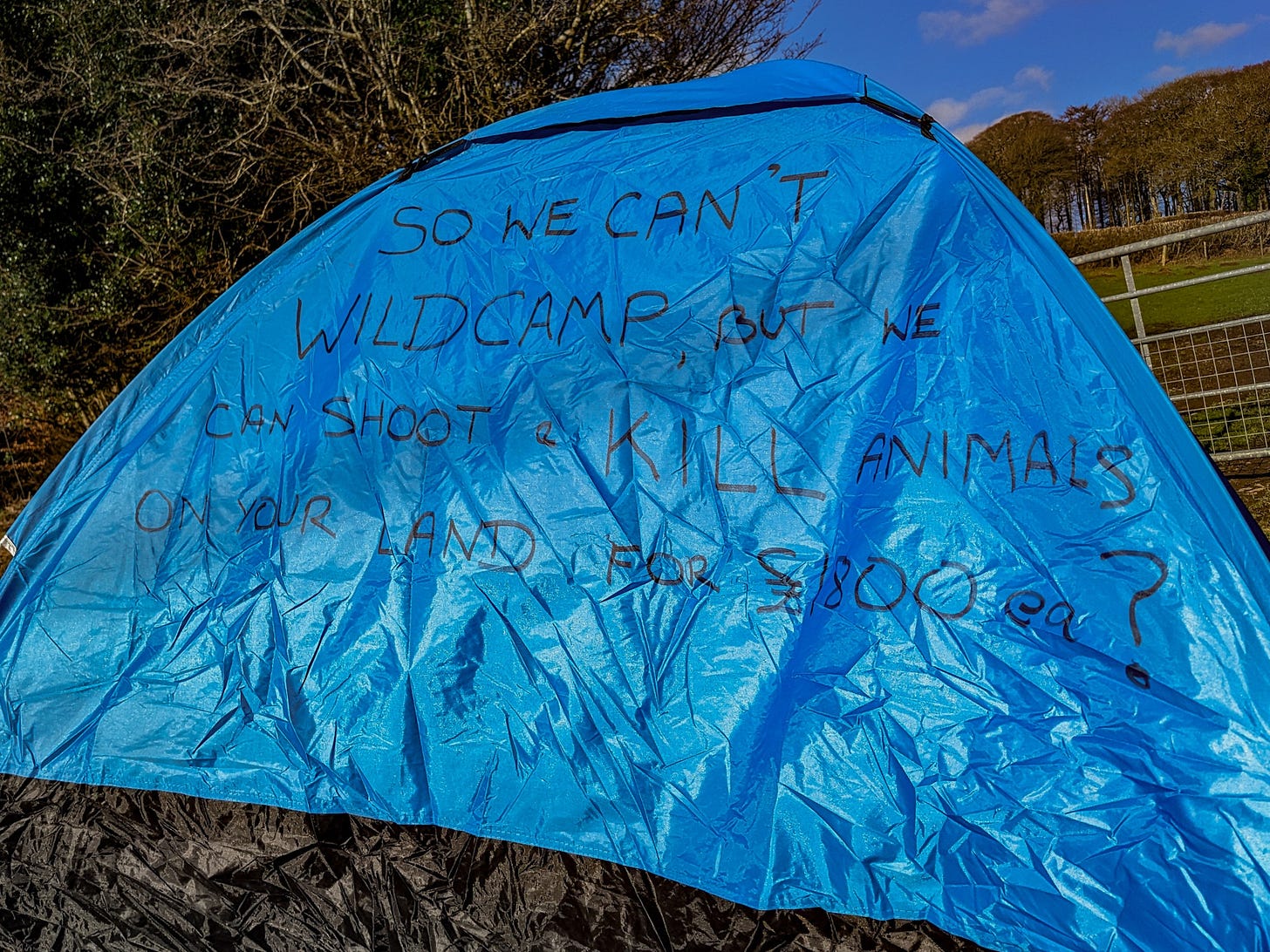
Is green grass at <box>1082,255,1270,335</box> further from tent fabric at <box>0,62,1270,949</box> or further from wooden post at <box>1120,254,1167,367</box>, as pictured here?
tent fabric at <box>0,62,1270,949</box>

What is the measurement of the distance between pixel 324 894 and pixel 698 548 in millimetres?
1212

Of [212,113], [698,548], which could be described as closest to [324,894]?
[698,548]

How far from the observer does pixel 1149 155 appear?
23.9 metres

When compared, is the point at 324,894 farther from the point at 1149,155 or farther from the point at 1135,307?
the point at 1149,155

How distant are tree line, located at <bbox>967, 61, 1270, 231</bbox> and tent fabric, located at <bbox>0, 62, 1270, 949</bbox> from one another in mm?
20720

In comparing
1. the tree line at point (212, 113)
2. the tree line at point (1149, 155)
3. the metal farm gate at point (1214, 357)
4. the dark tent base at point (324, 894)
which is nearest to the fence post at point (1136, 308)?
the metal farm gate at point (1214, 357)

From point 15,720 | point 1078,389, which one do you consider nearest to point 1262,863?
point 1078,389

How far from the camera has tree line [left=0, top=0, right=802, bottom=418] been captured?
20.5 feet

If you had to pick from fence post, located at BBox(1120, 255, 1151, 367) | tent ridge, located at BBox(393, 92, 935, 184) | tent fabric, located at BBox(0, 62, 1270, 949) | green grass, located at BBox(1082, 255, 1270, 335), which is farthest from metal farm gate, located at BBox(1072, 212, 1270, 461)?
tent fabric, located at BBox(0, 62, 1270, 949)

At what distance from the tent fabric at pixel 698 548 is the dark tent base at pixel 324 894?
13cm

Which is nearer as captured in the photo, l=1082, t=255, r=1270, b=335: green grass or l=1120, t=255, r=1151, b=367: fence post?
l=1120, t=255, r=1151, b=367: fence post

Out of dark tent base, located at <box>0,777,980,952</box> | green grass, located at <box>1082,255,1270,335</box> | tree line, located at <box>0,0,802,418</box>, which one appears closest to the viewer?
dark tent base, located at <box>0,777,980,952</box>

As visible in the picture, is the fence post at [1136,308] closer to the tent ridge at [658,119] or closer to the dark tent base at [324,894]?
the tent ridge at [658,119]

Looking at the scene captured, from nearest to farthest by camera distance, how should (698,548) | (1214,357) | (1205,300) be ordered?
(698,548) → (1214,357) → (1205,300)
